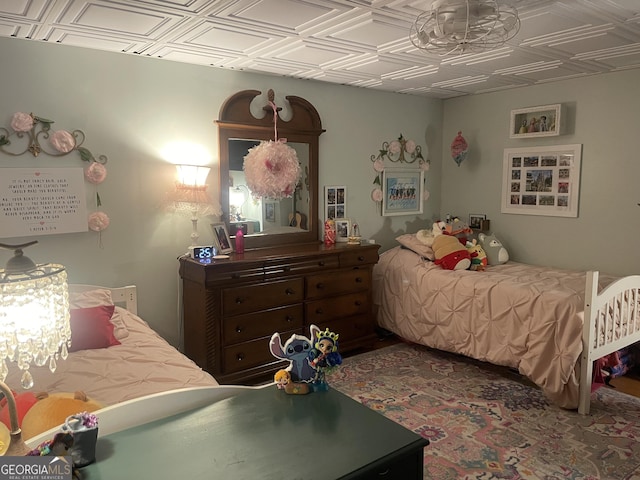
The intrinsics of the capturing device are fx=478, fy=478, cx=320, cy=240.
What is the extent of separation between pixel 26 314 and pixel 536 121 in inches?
169

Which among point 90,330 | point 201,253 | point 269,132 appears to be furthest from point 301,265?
point 90,330

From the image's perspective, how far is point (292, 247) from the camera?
3.93m

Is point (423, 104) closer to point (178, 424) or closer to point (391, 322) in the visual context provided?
point (391, 322)

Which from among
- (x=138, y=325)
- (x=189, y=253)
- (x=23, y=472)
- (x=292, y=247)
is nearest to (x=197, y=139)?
(x=189, y=253)

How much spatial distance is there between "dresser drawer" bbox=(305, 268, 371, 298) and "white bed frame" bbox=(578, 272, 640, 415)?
168cm

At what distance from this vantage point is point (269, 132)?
3.83 metres

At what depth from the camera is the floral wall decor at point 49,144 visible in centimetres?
280

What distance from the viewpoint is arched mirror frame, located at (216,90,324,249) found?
3.61 metres

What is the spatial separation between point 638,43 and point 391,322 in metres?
2.71

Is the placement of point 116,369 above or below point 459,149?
below

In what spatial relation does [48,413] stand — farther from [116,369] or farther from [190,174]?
[190,174]

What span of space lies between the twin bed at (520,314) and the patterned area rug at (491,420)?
0.55 ft

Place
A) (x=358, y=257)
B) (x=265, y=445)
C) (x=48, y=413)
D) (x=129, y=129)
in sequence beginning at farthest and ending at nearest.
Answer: (x=358, y=257), (x=129, y=129), (x=48, y=413), (x=265, y=445)

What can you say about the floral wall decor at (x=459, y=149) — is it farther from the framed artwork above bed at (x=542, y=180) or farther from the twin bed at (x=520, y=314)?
the twin bed at (x=520, y=314)
